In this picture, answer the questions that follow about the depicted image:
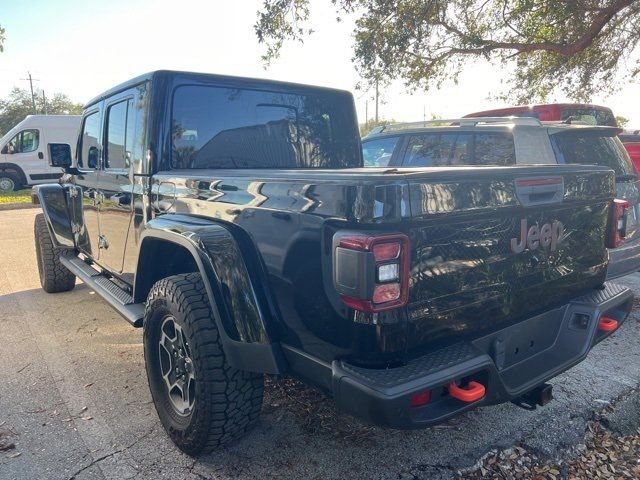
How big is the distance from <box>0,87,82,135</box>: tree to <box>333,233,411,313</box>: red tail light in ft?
158

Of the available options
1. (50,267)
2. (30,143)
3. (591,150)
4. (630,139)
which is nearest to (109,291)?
(50,267)

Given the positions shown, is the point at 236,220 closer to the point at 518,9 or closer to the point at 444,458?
the point at 444,458

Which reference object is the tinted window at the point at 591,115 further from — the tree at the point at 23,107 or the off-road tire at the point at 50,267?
the tree at the point at 23,107

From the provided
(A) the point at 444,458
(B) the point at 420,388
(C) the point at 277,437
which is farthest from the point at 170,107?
(A) the point at 444,458

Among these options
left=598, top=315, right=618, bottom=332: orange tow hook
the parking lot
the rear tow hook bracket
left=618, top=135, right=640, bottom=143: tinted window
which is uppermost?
left=618, top=135, right=640, bottom=143: tinted window

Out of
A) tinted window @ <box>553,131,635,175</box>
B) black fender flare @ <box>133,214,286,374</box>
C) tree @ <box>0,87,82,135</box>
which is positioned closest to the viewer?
black fender flare @ <box>133,214,286,374</box>

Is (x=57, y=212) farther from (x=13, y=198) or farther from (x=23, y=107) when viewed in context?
(x=23, y=107)

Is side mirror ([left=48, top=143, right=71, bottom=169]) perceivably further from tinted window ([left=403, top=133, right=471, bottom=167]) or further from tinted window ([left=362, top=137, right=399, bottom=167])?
tinted window ([left=403, top=133, right=471, bottom=167])

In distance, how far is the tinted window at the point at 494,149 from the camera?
4.58 meters

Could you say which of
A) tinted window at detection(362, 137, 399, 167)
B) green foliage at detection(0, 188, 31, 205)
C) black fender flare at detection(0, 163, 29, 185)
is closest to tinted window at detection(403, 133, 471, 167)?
tinted window at detection(362, 137, 399, 167)

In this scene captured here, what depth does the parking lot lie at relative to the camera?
2.42 meters

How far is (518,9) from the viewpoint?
1055cm

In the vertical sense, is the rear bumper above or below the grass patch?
above

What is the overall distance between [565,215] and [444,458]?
4.45ft
